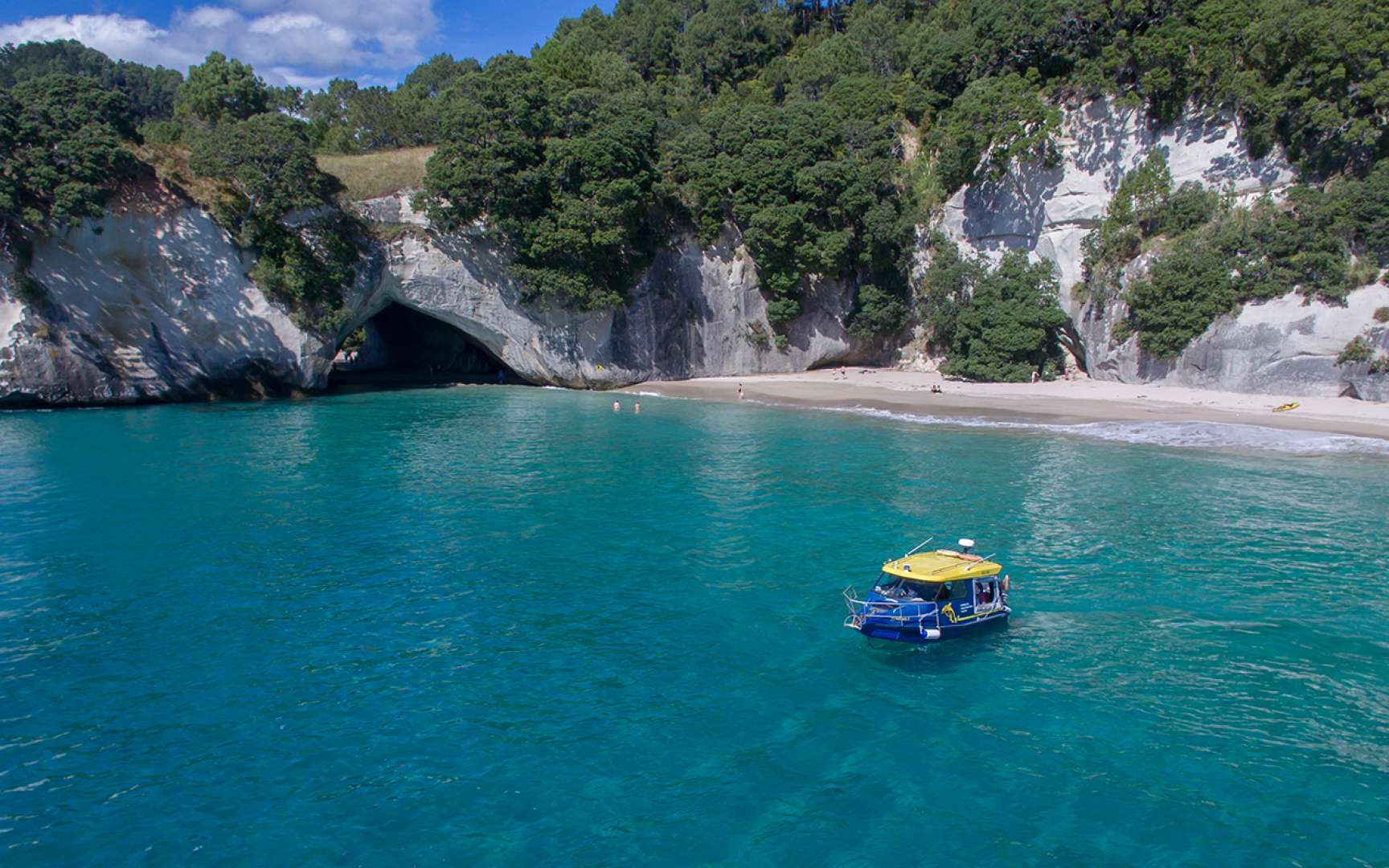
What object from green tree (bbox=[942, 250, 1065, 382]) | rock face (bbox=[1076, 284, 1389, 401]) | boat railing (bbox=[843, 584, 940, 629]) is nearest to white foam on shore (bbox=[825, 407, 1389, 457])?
rock face (bbox=[1076, 284, 1389, 401])

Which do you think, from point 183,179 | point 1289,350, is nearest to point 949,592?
point 1289,350

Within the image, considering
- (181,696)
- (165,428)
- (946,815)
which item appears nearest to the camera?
(946,815)

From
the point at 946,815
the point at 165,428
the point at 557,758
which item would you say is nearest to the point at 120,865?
the point at 557,758

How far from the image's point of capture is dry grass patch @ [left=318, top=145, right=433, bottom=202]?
54438mm

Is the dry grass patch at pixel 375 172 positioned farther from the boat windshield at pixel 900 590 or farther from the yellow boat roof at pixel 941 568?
the boat windshield at pixel 900 590

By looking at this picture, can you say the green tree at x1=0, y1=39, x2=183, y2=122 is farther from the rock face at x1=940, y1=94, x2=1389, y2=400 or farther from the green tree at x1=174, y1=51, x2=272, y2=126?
the rock face at x1=940, y1=94, x2=1389, y2=400

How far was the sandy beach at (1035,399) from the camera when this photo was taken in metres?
39.4

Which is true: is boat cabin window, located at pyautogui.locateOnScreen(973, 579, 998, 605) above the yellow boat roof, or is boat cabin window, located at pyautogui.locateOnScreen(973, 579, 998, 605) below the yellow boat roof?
below

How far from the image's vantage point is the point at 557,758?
13828 mm

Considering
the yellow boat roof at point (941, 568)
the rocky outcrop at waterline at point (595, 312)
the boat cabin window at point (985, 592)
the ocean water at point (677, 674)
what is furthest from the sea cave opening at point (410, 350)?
the boat cabin window at point (985, 592)

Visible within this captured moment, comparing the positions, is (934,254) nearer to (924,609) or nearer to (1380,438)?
(1380,438)

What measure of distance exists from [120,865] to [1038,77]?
196 ft

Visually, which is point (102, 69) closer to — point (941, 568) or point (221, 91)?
point (221, 91)

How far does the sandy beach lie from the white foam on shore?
3.14 ft
